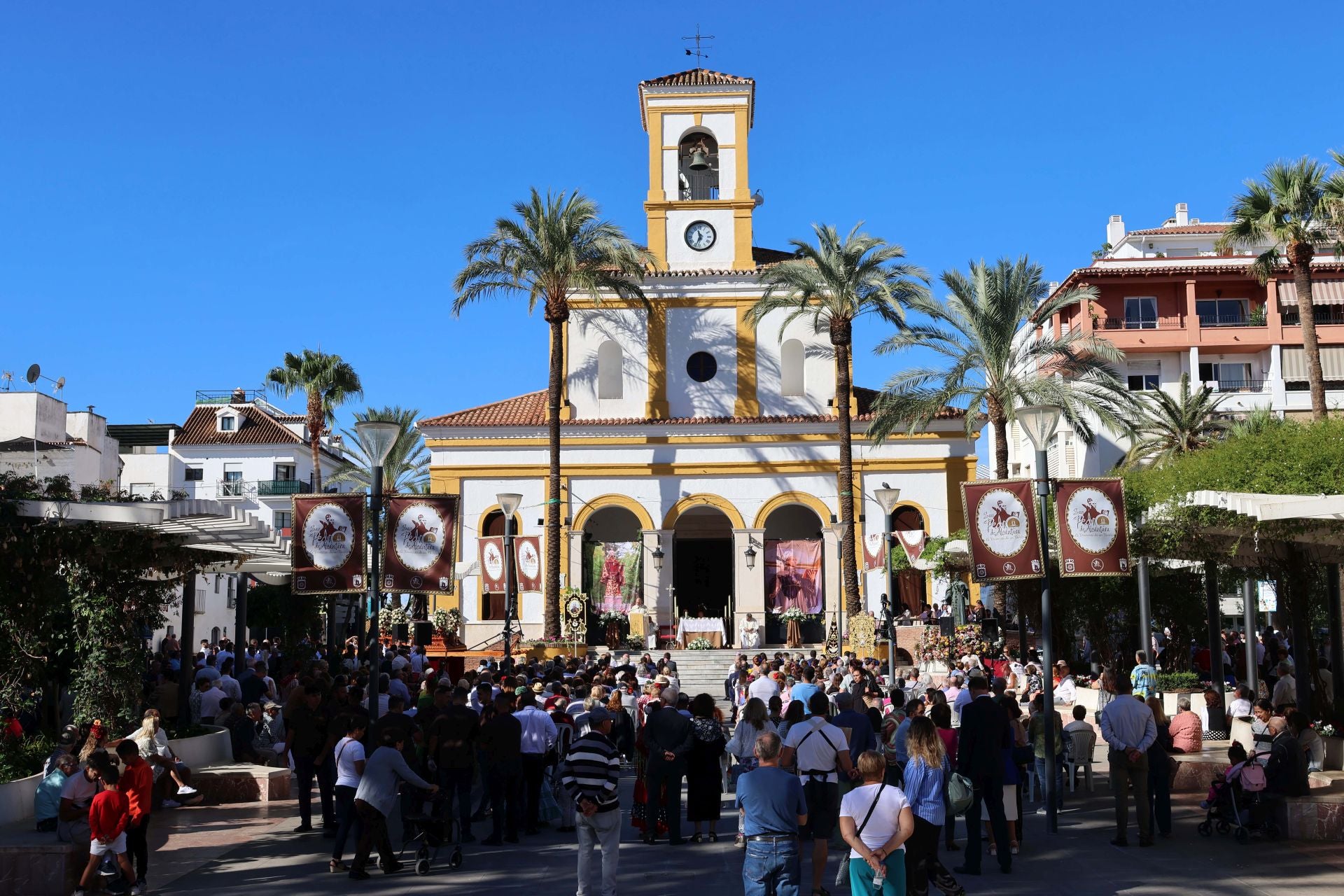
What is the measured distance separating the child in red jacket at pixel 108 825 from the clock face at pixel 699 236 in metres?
35.8

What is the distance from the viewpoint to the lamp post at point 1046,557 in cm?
1386

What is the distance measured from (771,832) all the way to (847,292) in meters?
30.4

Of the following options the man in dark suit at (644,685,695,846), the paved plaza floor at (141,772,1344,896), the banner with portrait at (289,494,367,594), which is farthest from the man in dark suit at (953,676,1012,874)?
the banner with portrait at (289,494,367,594)

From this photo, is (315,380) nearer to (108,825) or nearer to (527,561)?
(527,561)

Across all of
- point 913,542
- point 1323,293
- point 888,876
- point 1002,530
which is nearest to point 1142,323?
point 1323,293

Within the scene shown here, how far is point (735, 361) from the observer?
43906 mm

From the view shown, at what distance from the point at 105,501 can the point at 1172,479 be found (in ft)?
57.8

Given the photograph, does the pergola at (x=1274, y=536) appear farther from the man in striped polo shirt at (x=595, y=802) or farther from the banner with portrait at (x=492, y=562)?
the banner with portrait at (x=492, y=562)

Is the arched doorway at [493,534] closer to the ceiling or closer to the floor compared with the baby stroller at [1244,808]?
closer to the ceiling

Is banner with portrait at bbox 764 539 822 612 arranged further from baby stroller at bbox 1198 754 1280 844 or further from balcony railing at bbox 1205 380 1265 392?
baby stroller at bbox 1198 754 1280 844

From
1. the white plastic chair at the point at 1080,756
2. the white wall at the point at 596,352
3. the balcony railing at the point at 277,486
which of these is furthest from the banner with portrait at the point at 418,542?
the balcony railing at the point at 277,486

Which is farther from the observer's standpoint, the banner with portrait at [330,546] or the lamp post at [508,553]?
the lamp post at [508,553]

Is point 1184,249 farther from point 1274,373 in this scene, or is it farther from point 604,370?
point 604,370

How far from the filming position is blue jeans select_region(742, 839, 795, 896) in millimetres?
8703
